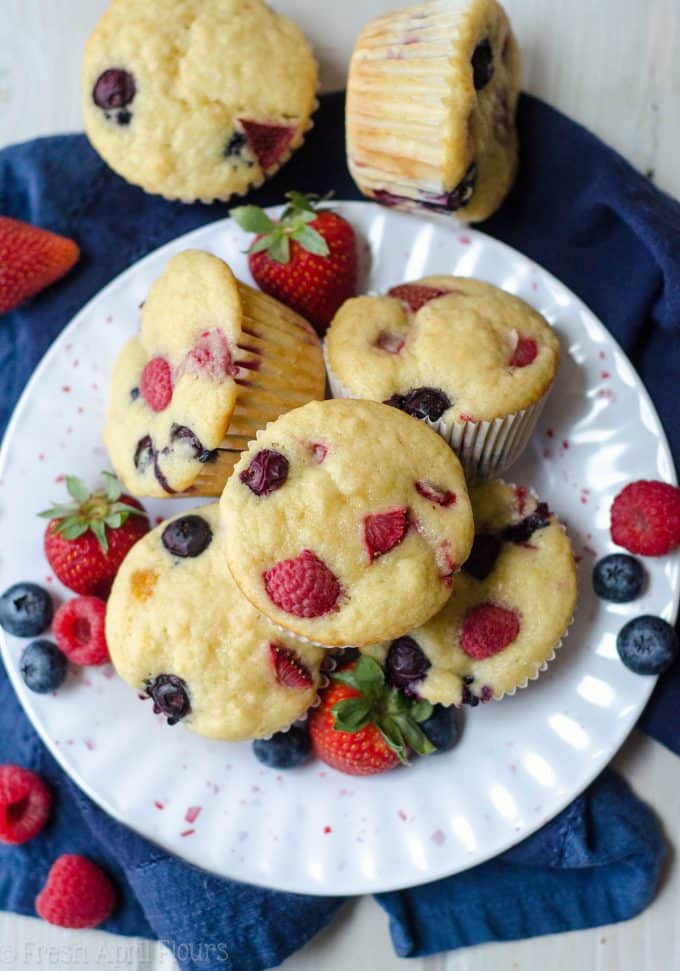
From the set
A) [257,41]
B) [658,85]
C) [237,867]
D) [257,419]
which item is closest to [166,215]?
[257,41]

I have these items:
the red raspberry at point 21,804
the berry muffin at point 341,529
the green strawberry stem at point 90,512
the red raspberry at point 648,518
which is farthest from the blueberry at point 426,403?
the red raspberry at point 21,804

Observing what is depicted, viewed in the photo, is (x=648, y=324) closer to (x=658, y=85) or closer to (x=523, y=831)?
(x=658, y=85)

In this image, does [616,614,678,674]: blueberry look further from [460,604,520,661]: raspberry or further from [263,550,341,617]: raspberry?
[263,550,341,617]: raspberry

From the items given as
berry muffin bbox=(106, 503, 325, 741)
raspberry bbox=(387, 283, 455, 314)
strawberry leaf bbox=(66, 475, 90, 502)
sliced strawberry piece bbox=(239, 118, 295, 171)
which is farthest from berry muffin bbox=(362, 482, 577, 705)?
sliced strawberry piece bbox=(239, 118, 295, 171)

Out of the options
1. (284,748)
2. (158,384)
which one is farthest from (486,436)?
(284,748)

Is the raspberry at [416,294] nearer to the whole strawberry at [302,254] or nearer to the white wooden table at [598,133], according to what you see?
the whole strawberry at [302,254]

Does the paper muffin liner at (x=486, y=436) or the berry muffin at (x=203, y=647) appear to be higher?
the paper muffin liner at (x=486, y=436)
